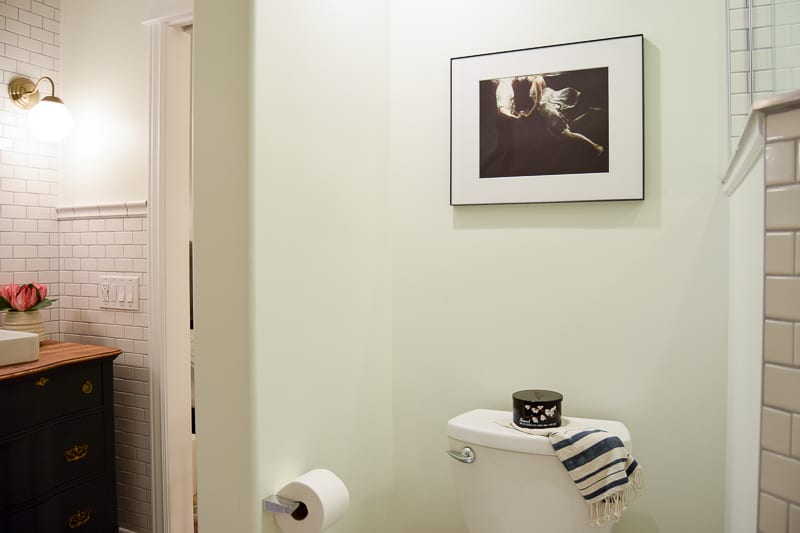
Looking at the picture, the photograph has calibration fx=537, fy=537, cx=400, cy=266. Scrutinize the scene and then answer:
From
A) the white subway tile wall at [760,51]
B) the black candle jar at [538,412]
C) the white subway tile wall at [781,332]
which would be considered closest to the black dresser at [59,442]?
the black candle jar at [538,412]

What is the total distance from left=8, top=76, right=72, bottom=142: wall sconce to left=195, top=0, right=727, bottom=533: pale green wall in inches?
54.8

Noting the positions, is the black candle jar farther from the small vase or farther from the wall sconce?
the wall sconce

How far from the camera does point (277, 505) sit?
1.10 meters

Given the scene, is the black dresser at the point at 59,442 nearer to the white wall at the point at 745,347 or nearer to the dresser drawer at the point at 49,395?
the dresser drawer at the point at 49,395

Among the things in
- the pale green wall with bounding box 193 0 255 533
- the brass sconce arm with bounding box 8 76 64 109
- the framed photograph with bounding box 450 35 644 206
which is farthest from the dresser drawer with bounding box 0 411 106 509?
the framed photograph with bounding box 450 35 644 206

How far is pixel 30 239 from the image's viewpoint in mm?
2184

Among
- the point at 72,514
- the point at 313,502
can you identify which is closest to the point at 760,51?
the point at 313,502

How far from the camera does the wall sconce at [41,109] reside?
2123 mm

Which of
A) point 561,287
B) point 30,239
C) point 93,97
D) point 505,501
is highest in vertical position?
point 93,97

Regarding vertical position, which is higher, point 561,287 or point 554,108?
point 554,108

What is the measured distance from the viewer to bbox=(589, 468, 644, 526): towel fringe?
121 centimetres

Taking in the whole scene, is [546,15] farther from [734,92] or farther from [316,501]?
[316,501]

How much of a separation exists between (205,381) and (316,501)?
0.34 meters

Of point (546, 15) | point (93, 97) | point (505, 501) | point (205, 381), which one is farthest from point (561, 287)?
point (93, 97)
